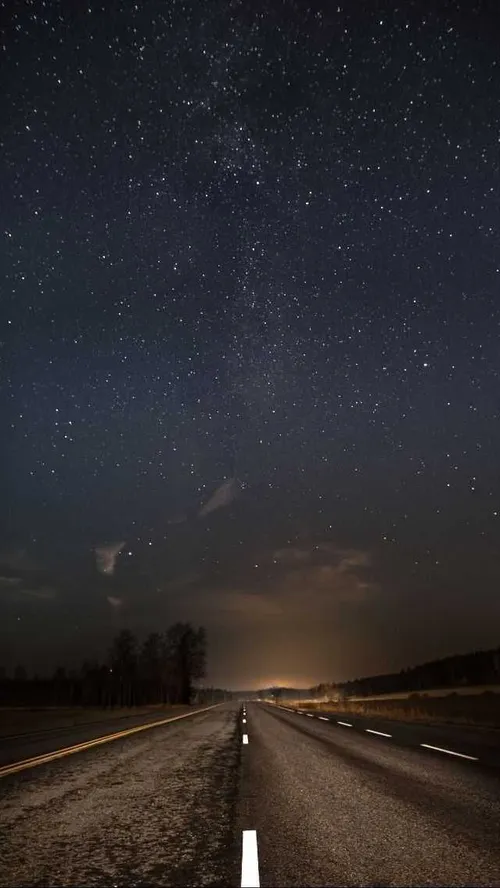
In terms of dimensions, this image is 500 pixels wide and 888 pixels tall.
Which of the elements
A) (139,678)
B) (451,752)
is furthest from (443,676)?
(451,752)

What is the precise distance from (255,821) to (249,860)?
1.69 m

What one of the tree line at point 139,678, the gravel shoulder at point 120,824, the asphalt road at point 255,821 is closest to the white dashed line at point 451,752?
the asphalt road at point 255,821

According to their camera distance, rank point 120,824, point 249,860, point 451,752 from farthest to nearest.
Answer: point 451,752
point 120,824
point 249,860

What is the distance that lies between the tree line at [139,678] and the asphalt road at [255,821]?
83248mm

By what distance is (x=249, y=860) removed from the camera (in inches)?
194

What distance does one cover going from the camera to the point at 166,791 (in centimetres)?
850

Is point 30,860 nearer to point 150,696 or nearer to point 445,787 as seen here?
point 445,787

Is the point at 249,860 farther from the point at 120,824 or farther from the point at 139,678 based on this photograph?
the point at 139,678

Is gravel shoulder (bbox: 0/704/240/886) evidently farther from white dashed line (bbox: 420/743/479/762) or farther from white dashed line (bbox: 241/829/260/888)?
white dashed line (bbox: 420/743/479/762)

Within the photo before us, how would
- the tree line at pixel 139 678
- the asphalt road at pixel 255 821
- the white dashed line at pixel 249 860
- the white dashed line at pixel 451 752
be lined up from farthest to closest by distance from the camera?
1. the tree line at pixel 139 678
2. the white dashed line at pixel 451 752
3. the asphalt road at pixel 255 821
4. the white dashed line at pixel 249 860

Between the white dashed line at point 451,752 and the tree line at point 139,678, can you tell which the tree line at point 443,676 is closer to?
the tree line at point 139,678

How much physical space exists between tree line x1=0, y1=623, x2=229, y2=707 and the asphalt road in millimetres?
83248

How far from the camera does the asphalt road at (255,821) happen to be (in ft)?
15.3

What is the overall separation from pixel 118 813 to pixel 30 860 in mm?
2009
